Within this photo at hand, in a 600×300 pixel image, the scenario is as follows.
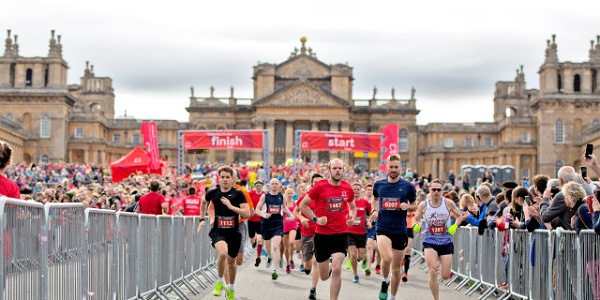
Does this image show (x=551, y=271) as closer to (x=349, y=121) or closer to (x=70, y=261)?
(x=70, y=261)

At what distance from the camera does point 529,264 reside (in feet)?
45.9

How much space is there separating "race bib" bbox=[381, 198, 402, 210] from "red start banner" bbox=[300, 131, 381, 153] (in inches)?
1003

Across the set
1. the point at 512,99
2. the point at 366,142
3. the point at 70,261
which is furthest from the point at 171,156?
the point at 70,261

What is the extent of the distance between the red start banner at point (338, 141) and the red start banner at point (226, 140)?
2.51 metres

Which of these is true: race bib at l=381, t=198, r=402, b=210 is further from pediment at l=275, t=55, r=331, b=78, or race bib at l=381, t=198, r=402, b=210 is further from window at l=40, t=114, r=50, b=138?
pediment at l=275, t=55, r=331, b=78

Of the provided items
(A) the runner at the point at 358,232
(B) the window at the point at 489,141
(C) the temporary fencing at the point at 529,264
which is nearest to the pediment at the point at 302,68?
(B) the window at the point at 489,141

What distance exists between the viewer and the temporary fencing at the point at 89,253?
777 centimetres

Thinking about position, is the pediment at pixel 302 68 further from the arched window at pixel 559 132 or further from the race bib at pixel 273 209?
the race bib at pixel 273 209

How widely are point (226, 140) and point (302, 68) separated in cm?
6995

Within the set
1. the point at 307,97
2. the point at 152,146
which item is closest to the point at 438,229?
the point at 152,146

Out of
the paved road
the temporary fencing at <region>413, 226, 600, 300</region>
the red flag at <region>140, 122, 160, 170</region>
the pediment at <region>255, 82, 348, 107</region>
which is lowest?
the paved road

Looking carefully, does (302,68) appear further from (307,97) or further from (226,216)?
(226,216)

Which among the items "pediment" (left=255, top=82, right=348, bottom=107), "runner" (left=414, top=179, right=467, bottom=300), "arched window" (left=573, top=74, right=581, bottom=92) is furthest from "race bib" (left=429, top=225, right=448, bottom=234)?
"pediment" (left=255, top=82, right=348, bottom=107)

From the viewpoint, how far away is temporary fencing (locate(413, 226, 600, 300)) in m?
11.3
